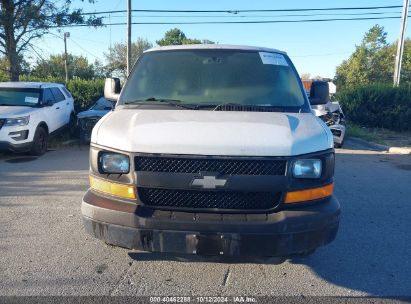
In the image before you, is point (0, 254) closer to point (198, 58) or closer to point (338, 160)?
point (198, 58)

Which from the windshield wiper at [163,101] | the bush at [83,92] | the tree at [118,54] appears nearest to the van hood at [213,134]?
the windshield wiper at [163,101]

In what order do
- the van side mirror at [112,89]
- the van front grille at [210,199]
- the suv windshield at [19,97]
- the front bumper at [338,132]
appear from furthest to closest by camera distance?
the front bumper at [338,132], the suv windshield at [19,97], the van side mirror at [112,89], the van front grille at [210,199]

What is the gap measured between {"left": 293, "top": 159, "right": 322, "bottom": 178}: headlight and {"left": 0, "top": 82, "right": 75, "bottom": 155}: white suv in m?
7.87

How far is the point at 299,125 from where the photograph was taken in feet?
11.1

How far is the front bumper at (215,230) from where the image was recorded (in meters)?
2.90

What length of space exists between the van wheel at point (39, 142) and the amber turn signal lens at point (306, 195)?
8.02 meters

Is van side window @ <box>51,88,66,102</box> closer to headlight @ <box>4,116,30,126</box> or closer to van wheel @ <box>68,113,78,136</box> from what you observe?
van wheel @ <box>68,113,78,136</box>

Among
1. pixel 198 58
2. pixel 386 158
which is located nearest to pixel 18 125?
pixel 198 58

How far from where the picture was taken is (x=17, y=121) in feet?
30.0

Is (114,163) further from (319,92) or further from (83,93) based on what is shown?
(83,93)

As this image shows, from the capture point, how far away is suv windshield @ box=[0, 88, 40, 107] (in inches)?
394

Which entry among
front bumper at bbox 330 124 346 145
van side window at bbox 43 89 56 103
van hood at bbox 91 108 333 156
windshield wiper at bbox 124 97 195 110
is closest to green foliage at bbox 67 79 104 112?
van side window at bbox 43 89 56 103

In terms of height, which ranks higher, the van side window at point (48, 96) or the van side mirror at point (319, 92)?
the van side mirror at point (319, 92)

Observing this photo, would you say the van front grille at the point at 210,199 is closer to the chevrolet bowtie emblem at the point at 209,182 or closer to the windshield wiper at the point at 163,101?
the chevrolet bowtie emblem at the point at 209,182
